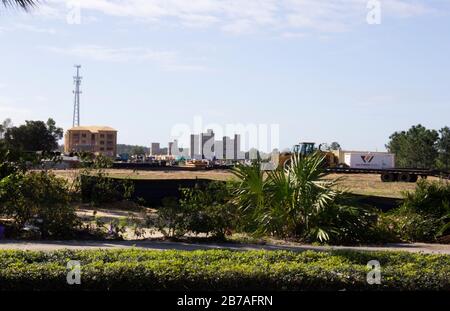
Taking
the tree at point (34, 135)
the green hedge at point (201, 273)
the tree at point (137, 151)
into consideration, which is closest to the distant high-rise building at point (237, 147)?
the green hedge at point (201, 273)

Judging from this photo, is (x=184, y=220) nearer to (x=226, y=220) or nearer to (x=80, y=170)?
(x=226, y=220)

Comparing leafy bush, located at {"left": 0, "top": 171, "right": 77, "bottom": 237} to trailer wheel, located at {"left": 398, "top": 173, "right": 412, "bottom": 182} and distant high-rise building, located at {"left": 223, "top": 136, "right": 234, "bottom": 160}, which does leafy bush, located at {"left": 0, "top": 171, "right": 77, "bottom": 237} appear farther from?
trailer wheel, located at {"left": 398, "top": 173, "right": 412, "bottom": 182}

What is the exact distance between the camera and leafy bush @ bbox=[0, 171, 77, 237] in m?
11.6

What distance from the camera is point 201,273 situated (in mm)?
6570

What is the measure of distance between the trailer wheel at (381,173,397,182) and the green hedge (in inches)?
1453

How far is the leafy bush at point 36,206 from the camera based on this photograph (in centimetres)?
1162

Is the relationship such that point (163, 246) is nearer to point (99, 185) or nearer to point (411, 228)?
point (411, 228)

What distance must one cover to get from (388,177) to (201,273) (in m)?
39.0

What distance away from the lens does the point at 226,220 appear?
39.2ft

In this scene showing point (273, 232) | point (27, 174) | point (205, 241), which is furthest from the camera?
point (27, 174)

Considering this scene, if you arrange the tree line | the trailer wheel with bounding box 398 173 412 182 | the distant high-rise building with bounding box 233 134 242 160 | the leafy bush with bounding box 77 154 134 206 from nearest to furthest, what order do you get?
1. the distant high-rise building with bounding box 233 134 242 160
2. the leafy bush with bounding box 77 154 134 206
3. the trailer wheel with bounding box 398 173 412 182
4. the tree line

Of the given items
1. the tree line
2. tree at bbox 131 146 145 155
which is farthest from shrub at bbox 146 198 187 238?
tree at bbox 131 146 145 155
